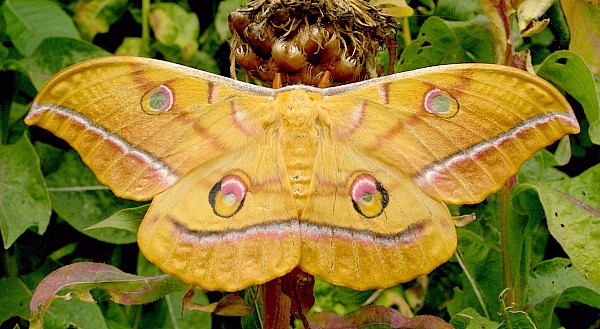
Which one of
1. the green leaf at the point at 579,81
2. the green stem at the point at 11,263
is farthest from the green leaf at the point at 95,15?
the green leaf at the point at 579,81

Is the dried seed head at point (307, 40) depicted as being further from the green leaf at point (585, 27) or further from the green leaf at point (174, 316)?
the green leaf at point (174, 316)

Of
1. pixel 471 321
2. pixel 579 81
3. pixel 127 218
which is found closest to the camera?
pixel 127 218

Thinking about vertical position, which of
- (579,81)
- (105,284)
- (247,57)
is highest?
(247,57)

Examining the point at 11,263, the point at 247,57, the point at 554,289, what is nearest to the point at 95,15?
the point at 11,263

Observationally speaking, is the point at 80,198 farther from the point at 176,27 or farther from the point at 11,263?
the point at 176,27

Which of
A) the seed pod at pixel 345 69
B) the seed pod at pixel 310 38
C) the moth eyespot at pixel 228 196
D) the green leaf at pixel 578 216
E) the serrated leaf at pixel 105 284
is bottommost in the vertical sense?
the serrated leaf at pixel 105 284

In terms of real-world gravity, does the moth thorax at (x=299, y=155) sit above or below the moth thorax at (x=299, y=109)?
below

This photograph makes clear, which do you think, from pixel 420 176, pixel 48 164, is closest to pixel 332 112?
pixel 420 176
